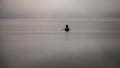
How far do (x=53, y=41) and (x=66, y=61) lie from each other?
0.25 m

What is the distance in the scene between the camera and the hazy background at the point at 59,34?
1450mm

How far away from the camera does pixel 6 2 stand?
1444 mm

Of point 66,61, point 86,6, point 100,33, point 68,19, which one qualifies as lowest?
point 66,61

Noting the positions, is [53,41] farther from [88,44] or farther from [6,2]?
[6,2]

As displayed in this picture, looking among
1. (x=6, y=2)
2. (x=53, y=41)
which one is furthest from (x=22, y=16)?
(x=53, y=41)

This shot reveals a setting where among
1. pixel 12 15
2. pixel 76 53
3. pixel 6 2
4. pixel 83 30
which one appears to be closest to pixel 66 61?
pixel 76 53

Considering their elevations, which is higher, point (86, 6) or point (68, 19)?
point (86, 6)

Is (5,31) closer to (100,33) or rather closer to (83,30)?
(83,30)

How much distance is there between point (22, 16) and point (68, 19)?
479 millimetres

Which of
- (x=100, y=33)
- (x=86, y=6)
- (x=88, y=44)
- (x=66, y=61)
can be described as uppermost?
(x=86, y=6)

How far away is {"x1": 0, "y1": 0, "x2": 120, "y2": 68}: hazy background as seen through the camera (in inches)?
57.1

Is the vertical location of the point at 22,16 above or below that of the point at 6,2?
below

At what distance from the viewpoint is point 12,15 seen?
1.45 m

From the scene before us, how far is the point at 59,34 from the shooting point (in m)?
1.46
